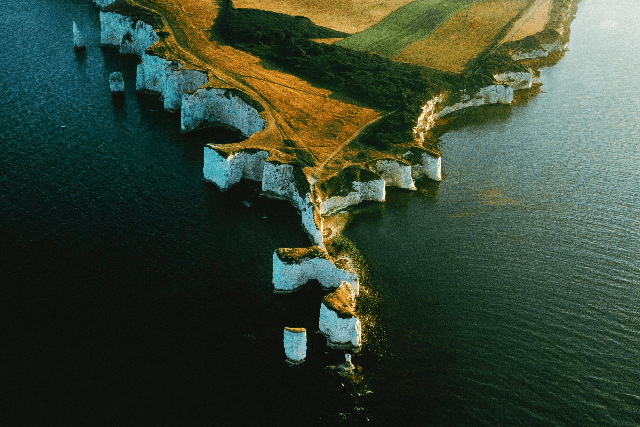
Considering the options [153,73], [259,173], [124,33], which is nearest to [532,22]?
[153,73]

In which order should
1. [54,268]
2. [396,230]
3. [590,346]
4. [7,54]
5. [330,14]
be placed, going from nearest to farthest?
1. [590,346]
2. [54,268]
3. [396,230]
4. [7,54]
5. [330,14]

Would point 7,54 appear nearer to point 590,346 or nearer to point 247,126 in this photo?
point 247,126

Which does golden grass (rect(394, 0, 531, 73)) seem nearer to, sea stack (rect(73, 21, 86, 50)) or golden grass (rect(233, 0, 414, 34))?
golden grass (rect(233, 0, 414, 34))

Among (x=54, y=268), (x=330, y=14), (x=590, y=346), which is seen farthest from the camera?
(x=330, y=14)

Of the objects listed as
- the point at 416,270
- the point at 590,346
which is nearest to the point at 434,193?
the point at 416,270

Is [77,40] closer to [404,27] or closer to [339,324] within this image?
[404,27]

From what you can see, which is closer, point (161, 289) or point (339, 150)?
point (161, 289)

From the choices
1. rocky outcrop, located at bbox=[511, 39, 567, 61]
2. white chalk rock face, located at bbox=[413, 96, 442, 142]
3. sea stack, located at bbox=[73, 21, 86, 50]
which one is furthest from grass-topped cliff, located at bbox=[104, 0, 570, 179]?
sea stack, located at bbox=[73, 21, 86, 50]
